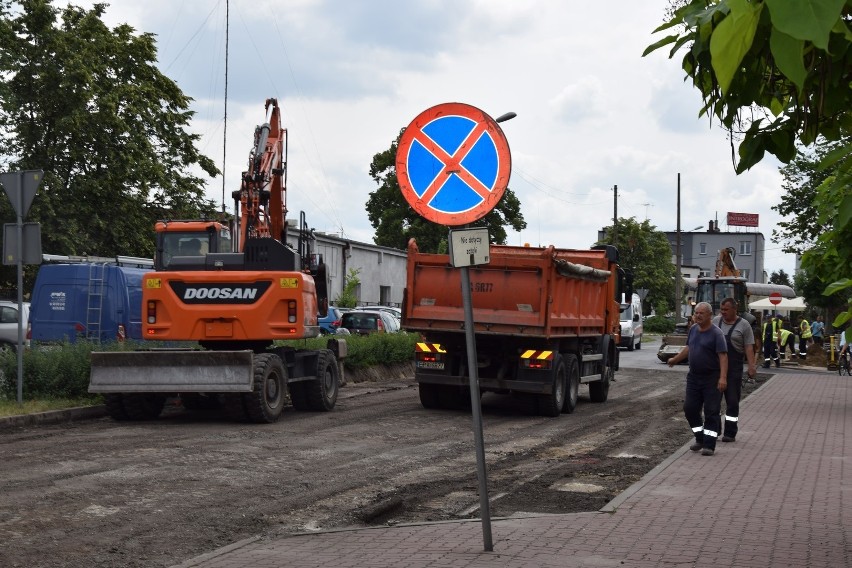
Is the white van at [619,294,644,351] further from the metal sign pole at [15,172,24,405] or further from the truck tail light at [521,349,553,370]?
the metal sign pole at [15,172,24,405]

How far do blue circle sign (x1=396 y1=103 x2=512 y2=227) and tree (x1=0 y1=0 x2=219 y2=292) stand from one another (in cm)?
3384

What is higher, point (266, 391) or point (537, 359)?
point (537, 359)

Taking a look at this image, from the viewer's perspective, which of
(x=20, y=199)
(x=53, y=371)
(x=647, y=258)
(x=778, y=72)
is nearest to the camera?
(x=778, y=72)

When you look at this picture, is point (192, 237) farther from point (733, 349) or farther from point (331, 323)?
point (331, 323)

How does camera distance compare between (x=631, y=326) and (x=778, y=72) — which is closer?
(x=778, y=72)

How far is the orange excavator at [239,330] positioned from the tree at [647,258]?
83.4 metres

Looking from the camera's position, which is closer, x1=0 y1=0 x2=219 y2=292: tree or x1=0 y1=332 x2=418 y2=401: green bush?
x1=0 y1=332 x2=418 y2=401: green bush

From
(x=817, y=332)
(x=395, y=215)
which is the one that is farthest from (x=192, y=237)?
(x=395, y=215)

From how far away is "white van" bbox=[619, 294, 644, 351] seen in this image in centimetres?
5028

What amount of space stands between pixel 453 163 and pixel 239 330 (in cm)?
920

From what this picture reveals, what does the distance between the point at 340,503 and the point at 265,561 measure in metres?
2.56

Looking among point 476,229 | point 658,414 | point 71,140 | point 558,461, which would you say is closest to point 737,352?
point 558,461

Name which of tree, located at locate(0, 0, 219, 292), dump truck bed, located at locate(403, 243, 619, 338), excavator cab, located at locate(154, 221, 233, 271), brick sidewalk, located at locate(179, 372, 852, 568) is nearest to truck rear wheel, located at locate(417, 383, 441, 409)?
dump truck bed, located at locate(403, 243, 619, 338)

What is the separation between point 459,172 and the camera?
6723mm
